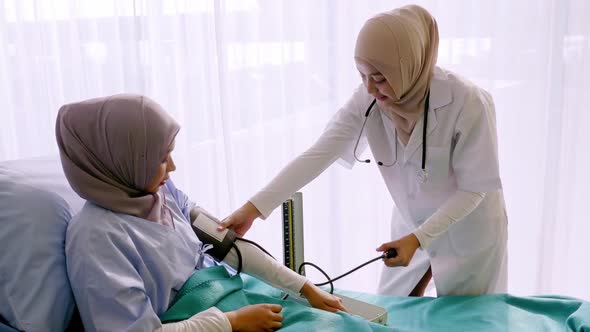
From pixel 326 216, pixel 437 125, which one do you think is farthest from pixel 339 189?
pixel 437 125

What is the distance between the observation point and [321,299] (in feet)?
4.86

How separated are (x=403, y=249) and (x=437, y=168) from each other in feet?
0.90

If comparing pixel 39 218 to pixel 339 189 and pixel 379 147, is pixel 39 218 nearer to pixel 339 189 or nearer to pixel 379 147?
pixel 379 147

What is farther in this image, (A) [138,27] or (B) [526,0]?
(A) [138,27]

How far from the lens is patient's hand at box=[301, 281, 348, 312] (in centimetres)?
147

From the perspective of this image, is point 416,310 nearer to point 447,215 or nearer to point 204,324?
point 447,215

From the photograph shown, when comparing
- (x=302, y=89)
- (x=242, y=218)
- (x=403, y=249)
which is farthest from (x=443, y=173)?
(x=302, y=89)

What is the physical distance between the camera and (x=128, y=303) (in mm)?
1211

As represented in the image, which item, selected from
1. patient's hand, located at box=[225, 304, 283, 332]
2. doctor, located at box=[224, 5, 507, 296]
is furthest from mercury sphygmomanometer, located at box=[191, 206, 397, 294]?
patient's hand, located at box=[225, 304, 283, 332]

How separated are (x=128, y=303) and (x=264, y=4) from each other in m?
1.69

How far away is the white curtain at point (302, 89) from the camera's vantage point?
2232 mm

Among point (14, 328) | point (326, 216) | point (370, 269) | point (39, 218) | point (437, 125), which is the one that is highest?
point (437, 125)

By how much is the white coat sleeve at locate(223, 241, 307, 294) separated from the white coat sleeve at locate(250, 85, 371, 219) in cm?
20

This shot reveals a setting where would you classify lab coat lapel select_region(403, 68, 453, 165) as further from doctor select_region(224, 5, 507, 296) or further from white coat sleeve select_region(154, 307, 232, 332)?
white coat sleeve select_region(154, 307, 232, 332)
